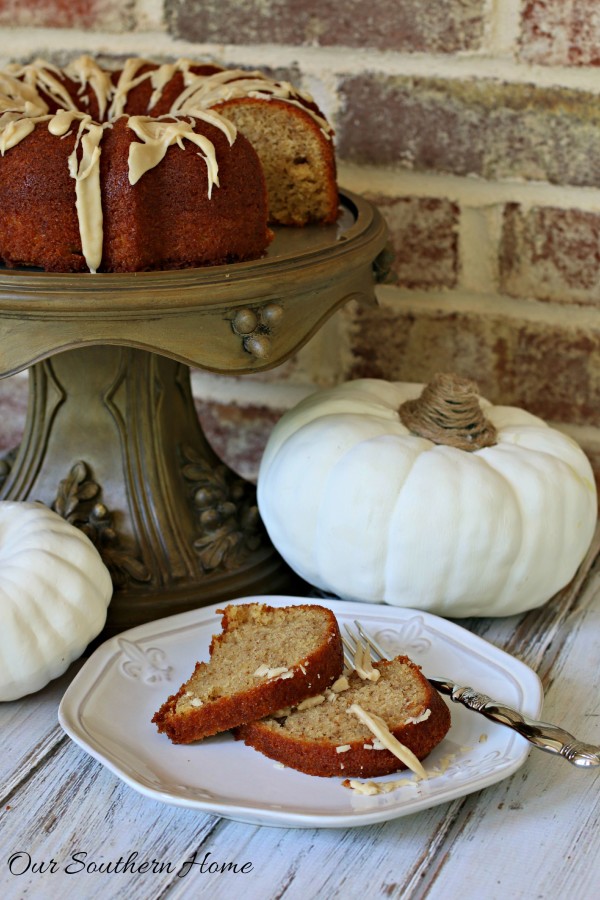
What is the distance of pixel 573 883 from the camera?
0.79m

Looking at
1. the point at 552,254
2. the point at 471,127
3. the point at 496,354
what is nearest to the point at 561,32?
the point at 471,127

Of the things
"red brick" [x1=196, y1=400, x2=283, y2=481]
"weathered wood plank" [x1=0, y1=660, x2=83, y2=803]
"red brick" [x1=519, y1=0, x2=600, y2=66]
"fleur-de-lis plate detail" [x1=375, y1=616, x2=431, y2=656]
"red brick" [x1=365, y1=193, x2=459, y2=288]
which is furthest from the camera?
"red brick" [x1=196, y1=400, x2=283, y2=481]

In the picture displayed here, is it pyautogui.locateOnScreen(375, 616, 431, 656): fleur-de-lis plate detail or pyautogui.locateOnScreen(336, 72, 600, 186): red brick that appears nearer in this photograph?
pyautogui.locateOnScreen(375, 616, 431, 656): fleur-de-lis plate detail

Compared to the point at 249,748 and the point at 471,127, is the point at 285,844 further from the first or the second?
the point at 471,127

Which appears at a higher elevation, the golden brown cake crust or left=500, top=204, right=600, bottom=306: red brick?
left=500, top=204, right=600, bottom=306: red brick

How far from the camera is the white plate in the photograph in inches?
32.2

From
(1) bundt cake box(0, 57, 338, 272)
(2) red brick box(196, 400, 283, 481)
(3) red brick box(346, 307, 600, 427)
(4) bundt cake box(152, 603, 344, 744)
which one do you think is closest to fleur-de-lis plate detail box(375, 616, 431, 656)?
(4) bundt cake box(152, 603, 344, 744)

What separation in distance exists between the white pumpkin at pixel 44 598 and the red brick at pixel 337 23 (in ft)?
2.48

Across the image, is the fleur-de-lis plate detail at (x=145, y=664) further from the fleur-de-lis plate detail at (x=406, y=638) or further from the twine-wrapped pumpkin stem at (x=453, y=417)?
the twine-wrapped pumpkin stem at (x=453, y=417)

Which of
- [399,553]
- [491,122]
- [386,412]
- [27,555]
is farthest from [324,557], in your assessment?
[491,122]

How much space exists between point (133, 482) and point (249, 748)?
1.16ft

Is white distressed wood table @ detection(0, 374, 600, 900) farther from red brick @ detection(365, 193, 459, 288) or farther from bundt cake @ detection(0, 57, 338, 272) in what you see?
red brick @ detection(365, 193, 459, 288)

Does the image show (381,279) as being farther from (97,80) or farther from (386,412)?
(97,80)

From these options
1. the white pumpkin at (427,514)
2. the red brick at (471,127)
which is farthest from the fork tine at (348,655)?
the red brick at (471,127)
